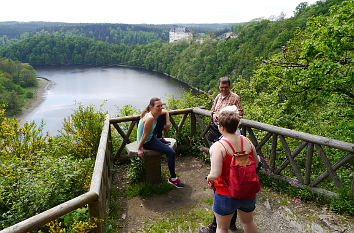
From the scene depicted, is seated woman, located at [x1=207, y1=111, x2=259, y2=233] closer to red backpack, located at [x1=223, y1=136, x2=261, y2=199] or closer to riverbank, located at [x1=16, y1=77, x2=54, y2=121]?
red backpack, located at [x1=223, y1=136, x2=261, y2=199]

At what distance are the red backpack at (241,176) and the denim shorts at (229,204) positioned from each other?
0.27 ft

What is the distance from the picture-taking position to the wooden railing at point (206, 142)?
2.34m

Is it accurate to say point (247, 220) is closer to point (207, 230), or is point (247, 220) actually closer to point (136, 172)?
point (207, 230)

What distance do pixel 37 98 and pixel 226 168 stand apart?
237ft

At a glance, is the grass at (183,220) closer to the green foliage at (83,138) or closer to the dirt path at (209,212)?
the dirt path at (209,212)

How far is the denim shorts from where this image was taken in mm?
2205

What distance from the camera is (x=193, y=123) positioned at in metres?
6.00

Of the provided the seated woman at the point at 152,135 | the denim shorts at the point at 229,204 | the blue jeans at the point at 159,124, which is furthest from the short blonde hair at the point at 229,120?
the blue jeans at the point at 159,124

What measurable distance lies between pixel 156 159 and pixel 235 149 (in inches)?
92.4

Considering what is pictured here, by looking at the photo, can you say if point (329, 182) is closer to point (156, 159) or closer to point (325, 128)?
point (156, 159)

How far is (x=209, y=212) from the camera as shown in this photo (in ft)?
12.4

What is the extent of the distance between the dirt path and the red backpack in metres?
1.43

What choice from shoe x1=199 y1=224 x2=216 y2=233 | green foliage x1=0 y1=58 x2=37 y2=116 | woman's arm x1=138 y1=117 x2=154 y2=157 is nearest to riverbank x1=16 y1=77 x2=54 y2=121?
green foliage x1=0 y1=58 x2=37 y2=116

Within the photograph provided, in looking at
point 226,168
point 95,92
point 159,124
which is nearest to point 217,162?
point 226,168
